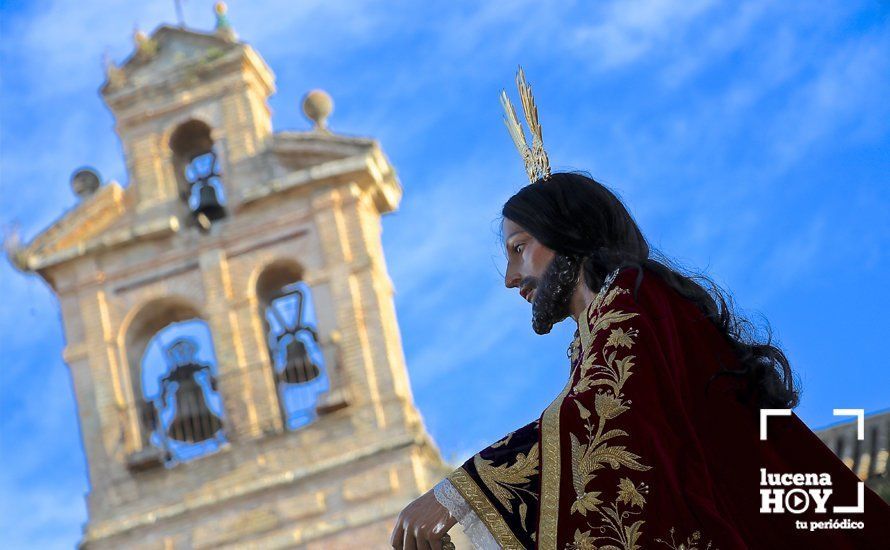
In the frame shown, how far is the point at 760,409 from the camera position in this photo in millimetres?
3973

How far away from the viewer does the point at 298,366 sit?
21.5 m

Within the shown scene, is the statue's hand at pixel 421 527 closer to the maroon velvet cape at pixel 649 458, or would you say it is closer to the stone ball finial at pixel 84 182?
the maroon velvet cape at pixel 649 458

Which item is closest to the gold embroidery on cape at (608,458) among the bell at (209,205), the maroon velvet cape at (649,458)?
the maroon velvet cape at (649,458)

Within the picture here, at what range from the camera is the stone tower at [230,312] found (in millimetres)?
21156

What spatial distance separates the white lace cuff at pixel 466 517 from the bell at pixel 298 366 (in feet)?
57.8

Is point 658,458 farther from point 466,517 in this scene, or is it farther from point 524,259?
point 524,259

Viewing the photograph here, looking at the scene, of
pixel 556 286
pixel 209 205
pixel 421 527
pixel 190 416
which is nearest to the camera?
pixel 421 527

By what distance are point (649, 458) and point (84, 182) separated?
781 inches

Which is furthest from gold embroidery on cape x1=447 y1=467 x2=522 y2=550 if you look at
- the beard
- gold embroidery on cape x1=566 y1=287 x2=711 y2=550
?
the beard

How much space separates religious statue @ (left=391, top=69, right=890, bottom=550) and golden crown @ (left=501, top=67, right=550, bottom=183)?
18.4 inches

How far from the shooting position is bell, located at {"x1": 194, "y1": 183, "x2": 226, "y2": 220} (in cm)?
2288

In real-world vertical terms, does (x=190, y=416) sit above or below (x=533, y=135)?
above

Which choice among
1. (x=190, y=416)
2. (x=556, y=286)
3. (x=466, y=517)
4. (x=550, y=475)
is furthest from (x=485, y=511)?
(x=190, y=416)

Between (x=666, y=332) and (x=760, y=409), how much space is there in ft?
0.79
